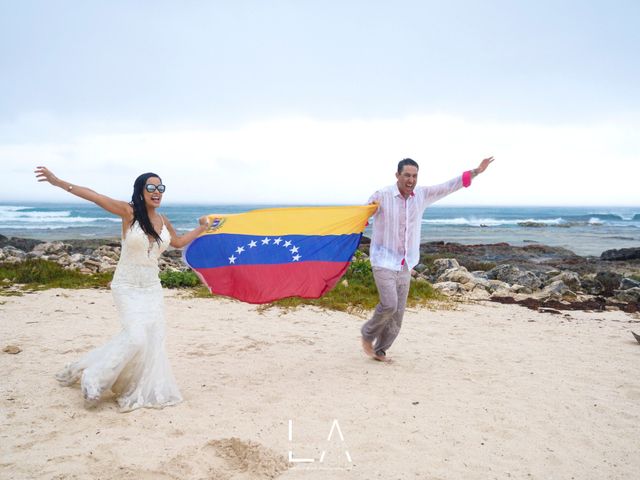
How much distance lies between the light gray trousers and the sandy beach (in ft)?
1.14

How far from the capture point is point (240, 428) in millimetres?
4703

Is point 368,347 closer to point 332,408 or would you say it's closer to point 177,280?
point 332,408

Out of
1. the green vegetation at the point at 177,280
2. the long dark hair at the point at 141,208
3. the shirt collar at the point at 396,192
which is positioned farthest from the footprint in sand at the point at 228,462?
the green vegetation at the point at 177,280

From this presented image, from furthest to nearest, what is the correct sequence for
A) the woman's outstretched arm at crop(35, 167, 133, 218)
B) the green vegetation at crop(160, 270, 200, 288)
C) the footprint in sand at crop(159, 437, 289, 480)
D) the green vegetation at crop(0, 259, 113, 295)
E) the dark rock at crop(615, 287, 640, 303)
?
the dark rock at crop(615, 287, 640, 303) → the green vegetation at crop(160, 270, 200, 288) → the green vegetation at crop(0, 259, 113, 295) → the woman's outstretched arm at crop(35, 167, 133, 218) → the footprint in sand at crop(159, 437, 289, 480)

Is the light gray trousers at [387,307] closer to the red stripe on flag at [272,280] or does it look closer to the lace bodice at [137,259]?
the red stripe on flag at [272,280]

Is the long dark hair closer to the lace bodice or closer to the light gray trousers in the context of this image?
the lace bodice

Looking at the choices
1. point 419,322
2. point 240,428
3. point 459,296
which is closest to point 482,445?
point 240,428

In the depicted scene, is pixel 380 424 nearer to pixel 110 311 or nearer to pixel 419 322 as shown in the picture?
pixel 419 322

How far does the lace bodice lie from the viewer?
16.6 feet

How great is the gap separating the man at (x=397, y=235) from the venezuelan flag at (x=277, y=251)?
318 mm

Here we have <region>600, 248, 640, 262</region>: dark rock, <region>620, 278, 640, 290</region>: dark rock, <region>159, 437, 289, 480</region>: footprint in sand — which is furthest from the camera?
<region>600, 248, 640, 262</region>: dark rock

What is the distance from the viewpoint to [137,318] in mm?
5059

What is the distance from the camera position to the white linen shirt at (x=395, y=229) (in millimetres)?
6453

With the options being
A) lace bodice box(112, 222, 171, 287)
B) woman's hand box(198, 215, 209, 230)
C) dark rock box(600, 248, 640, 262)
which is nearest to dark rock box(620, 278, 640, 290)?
dark rock box(600, 248, 640, 262)
